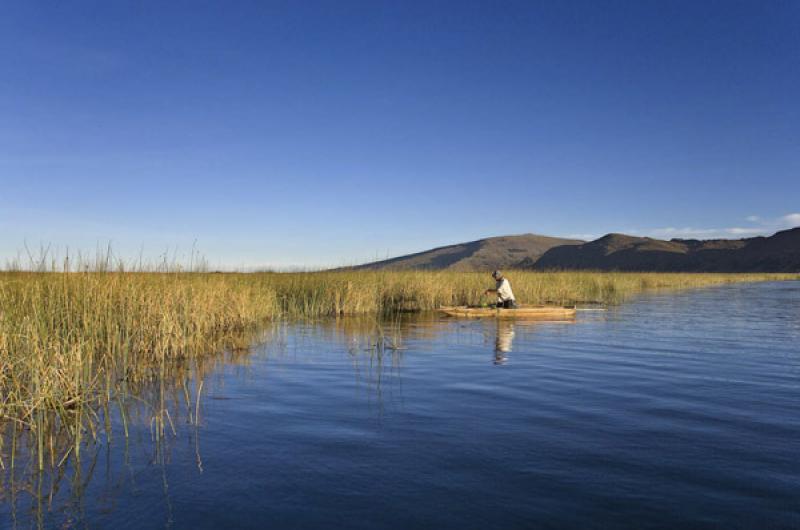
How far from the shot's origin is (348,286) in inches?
794

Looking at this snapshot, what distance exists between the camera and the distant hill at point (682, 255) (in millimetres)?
113312

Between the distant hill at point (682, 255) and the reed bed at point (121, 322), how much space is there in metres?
83.4

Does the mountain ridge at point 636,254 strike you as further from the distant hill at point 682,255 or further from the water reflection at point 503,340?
the water reflection at point 503,340

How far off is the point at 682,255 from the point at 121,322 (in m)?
131

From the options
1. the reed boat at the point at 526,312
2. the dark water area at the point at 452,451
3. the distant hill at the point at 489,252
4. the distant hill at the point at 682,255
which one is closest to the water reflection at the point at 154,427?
the dark water area at the point at 452,451

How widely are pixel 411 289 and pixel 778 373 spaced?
1360 cm

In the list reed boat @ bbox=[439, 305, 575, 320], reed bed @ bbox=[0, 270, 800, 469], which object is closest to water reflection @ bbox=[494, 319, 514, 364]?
reed boat @ bbox=[439, 305, 575, 320]

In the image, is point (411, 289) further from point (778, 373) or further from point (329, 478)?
point (329, 478)

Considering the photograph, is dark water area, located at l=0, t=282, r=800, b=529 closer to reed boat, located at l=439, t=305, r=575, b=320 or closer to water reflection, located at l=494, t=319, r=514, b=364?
water reflection, located at l=494, t=319, r=514, b=364

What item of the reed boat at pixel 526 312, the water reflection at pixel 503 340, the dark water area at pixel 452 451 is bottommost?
the dark water area at pixel 452 451

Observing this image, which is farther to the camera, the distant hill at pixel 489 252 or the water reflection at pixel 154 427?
the distant hill at pixel 489 252

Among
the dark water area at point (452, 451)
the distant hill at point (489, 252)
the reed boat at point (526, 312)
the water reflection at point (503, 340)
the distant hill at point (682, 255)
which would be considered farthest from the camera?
the distant hill at point (489, 252)

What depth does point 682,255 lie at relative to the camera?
4914 inches

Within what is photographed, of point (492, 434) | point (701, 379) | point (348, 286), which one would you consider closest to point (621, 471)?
point (492, 434)
